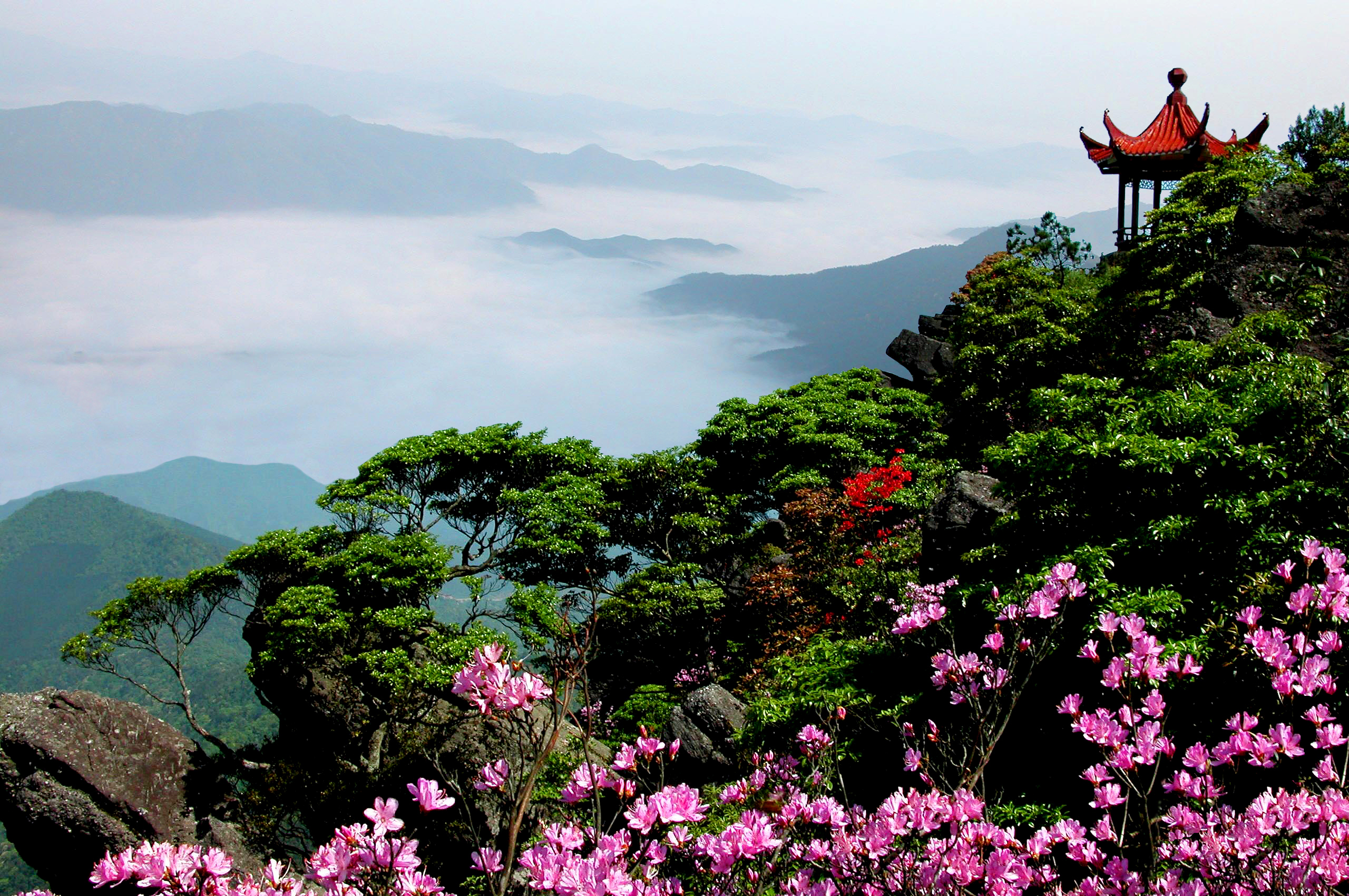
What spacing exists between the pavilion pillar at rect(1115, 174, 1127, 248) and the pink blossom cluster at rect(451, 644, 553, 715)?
90.0ft

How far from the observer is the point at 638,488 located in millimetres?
18594

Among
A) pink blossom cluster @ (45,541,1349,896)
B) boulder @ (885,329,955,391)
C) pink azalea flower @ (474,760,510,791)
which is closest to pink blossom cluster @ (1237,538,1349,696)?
pink blossom cluster @ (45,541,1349,896)

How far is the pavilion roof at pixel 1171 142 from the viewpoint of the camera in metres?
23.3

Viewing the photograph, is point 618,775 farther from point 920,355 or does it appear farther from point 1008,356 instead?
point 920,355

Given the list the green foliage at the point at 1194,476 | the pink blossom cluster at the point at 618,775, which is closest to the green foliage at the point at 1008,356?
the green foliage at the point at 1194,476

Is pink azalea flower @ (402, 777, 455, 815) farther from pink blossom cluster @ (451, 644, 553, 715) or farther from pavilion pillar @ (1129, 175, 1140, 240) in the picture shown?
pavilion pillar @ (1129, 175, 1140, 240)

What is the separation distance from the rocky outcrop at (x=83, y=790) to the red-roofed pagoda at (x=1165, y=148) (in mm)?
25838

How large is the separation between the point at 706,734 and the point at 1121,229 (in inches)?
932

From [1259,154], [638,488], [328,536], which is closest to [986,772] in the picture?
[638,488]

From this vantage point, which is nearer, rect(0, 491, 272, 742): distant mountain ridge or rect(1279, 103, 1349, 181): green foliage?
rect(1279, 103, 1349, 181): green foliage

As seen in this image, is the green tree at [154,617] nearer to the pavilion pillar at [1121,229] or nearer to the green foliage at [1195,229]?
the green foliage at [1195,229]

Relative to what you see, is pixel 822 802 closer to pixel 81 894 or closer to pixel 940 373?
pixel 81 894

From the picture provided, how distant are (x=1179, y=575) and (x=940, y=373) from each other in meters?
15.5

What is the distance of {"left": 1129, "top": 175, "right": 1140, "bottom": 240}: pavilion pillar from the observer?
2467 cm
